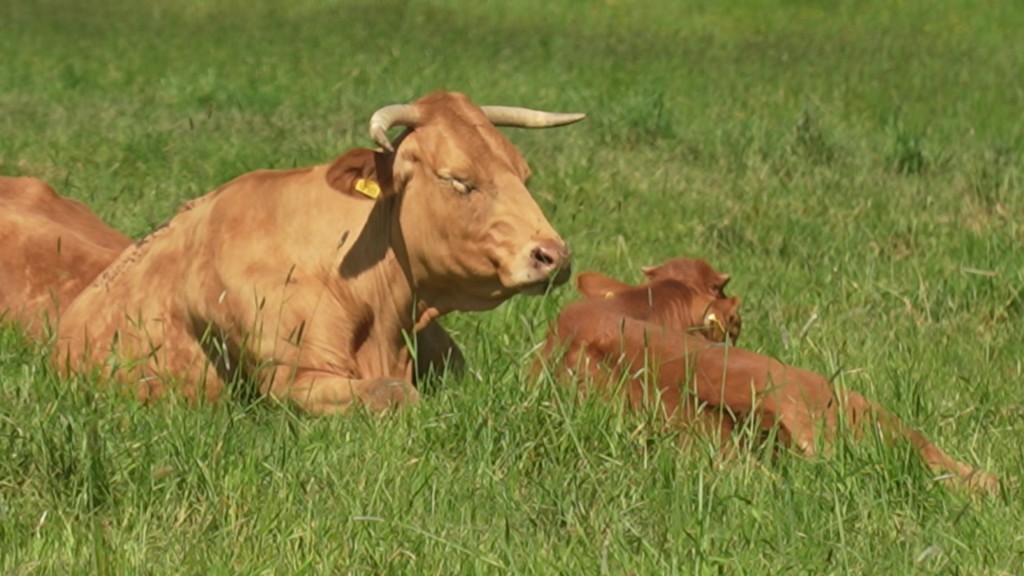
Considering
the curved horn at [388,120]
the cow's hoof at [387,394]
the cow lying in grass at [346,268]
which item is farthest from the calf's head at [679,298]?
the curved horn at [388,120]

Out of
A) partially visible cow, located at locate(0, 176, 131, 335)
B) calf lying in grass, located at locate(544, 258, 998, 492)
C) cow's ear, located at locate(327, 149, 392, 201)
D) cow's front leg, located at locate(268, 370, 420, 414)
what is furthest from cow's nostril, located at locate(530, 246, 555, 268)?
partially visible cow, located at locate(0, 176, 131, 335)

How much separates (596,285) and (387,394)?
119cm

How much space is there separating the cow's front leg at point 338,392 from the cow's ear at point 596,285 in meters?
0.93

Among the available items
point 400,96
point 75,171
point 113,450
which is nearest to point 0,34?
point 400,96

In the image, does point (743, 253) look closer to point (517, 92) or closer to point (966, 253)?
point (966, 253)

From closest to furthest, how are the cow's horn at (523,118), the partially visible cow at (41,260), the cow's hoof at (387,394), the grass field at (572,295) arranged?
the grass field at (572,295) → the cow's hoof at (387,394) → the cow's horn at (523,118) → the partially visible cow at (41,260)

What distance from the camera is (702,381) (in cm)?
595

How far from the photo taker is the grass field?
4.85 metres

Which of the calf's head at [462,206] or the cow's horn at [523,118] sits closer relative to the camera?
the calf's head at [462,206]

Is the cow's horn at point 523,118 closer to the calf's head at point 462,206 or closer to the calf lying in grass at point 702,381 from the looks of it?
the calf's head at point 462,206

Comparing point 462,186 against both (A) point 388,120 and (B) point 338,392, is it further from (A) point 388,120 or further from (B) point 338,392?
(B) point 338,392

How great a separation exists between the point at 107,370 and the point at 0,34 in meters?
13.9

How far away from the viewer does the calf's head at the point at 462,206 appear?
6.56 m

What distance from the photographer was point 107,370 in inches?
279
